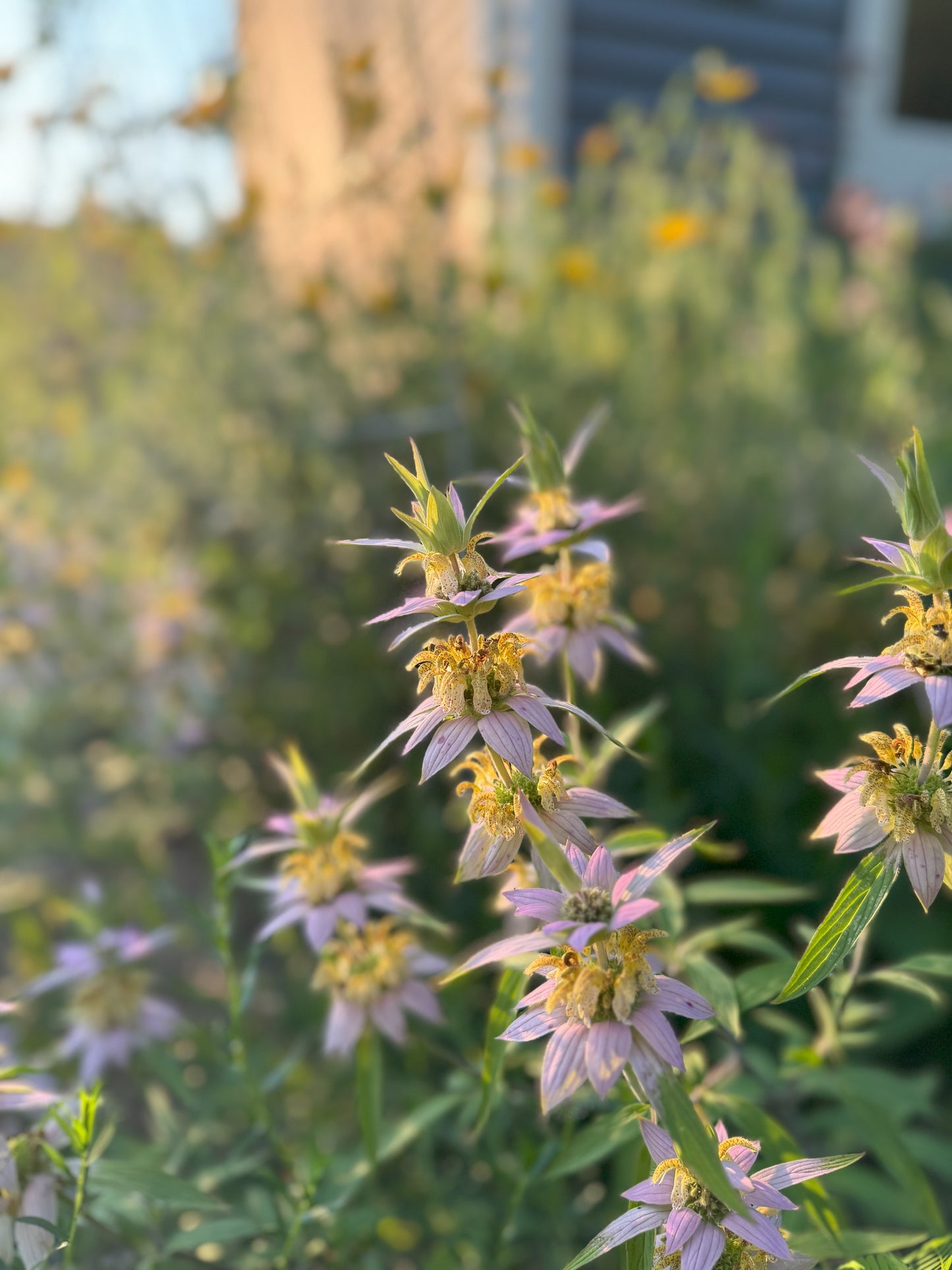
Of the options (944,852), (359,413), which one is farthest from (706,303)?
(944,852)

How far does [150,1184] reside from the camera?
75 cm

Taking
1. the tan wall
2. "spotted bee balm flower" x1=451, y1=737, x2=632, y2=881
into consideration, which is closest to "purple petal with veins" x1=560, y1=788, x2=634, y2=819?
"spotted bee balm flower" x1=451, y1=737, x2=632, y2=881

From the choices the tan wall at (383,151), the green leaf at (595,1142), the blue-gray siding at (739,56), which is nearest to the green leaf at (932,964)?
the green leaf at (595,1142)

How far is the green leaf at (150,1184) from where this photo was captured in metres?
0.74

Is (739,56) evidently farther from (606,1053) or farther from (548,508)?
(606,1053)

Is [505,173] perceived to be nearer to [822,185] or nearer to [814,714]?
[822,185]

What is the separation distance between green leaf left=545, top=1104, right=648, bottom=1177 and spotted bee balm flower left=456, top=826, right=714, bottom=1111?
0.52ft

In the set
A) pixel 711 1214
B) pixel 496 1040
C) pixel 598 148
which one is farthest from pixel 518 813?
pixel 598 148

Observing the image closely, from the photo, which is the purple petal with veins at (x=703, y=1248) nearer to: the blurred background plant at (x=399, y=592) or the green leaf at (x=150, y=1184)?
the blurred background plant at (x=399, y=592)

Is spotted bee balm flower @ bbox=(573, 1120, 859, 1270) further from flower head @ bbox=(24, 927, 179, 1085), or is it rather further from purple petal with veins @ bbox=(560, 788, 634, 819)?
flower head @ bbox=(24, 927, 179, 1085)

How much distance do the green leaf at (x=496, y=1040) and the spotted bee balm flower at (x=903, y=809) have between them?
0.72ft

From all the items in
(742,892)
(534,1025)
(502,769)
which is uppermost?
(502,769)

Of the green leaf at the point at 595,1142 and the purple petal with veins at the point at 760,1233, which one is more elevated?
the purple petal with veins at the point at 760,1233

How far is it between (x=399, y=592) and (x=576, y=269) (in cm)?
108
